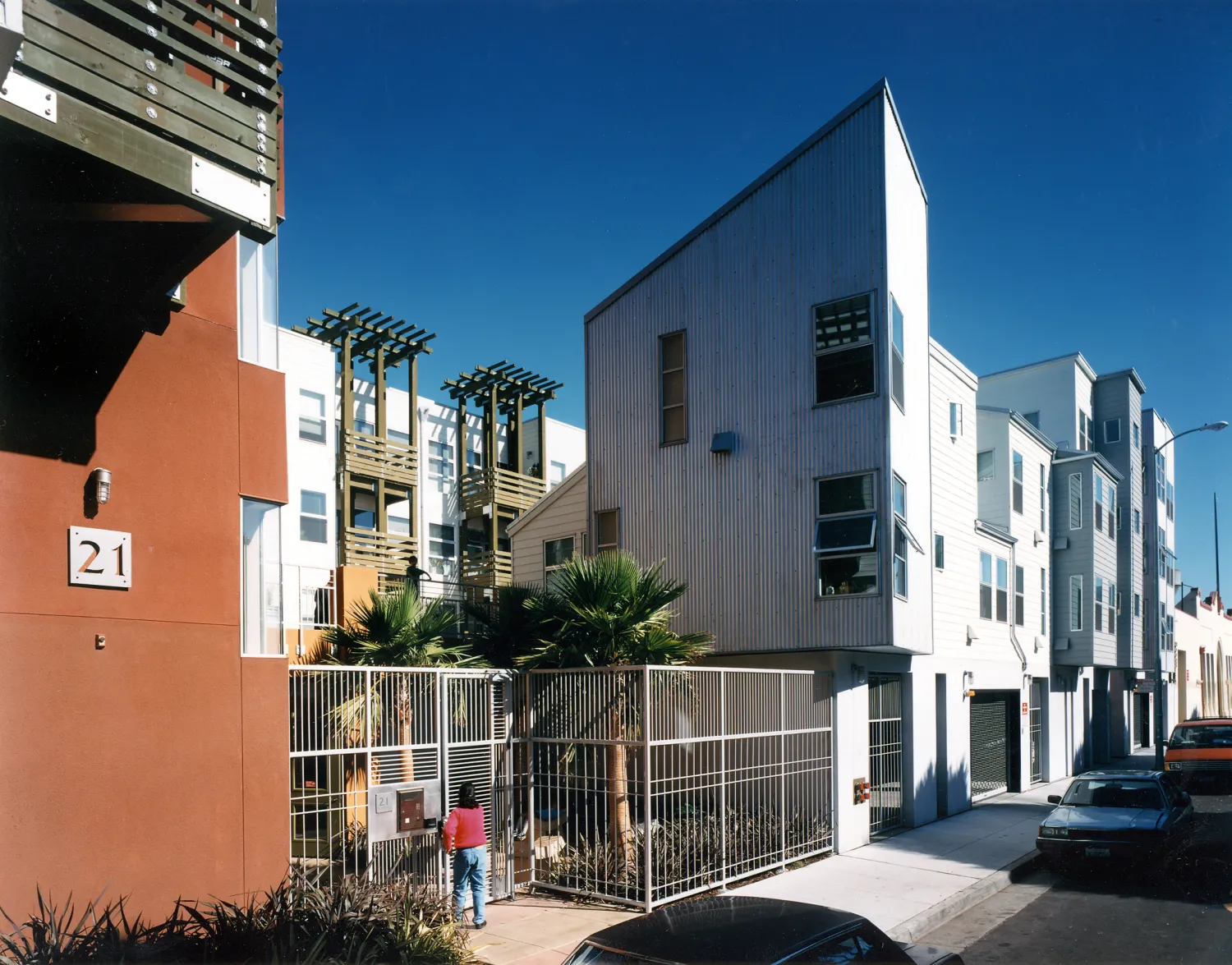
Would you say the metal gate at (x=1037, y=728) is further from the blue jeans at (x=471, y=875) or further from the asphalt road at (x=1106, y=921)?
the blue jeans at (x=471, y=875)

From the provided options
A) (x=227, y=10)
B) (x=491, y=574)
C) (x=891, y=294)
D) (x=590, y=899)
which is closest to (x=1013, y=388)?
(x=491, y=574)

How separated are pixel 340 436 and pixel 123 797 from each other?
2165cm

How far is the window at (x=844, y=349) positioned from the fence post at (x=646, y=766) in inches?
235

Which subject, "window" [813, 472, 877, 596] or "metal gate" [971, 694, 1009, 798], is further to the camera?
"metal gate" [971, 694, 1009, 798]

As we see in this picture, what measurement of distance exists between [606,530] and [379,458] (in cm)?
1293

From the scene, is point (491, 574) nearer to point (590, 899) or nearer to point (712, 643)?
point (712, 643)

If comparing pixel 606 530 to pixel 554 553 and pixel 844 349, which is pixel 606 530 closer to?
pixel 554 553

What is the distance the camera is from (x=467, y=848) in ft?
33.2

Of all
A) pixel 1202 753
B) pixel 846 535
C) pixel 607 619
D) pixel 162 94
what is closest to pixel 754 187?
pixel 846 535

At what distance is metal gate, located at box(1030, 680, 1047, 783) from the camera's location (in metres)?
25.4

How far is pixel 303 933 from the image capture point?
23.4 ft

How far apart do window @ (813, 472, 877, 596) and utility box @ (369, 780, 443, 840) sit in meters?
6.78

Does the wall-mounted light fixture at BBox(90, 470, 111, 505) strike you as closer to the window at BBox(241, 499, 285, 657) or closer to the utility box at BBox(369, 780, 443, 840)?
the window at BBox(241, 499, 285, 657)

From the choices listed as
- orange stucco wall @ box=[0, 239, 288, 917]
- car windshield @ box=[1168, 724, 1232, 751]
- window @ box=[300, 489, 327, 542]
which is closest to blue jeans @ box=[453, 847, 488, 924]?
orange stucco wall @ box=[0, 239, 288, 917]
